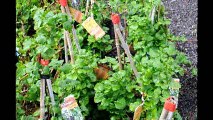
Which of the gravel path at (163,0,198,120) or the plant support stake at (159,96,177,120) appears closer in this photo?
the plant support stake at (159,96,177,120)

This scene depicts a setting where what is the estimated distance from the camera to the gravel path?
252cm

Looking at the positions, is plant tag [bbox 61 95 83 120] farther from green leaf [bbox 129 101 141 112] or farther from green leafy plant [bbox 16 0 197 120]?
green leaf [bbox 129 101 141 112]

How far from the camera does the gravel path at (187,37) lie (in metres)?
2.52

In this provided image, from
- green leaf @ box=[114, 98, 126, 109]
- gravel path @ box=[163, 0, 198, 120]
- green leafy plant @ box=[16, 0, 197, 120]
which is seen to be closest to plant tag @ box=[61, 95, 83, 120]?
green leafy plant @ box=[16, 0, 197, 120]

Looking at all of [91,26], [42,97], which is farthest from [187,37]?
[42,97]

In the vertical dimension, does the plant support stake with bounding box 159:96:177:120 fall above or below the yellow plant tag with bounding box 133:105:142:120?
above

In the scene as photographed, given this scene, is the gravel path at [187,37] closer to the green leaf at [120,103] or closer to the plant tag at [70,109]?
the green leaf at [120,103]

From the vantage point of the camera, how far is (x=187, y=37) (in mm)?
3139

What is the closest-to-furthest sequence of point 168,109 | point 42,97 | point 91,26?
point 168,109 → point 42,97 → point 91,26

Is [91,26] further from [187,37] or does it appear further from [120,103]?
[187,37]
